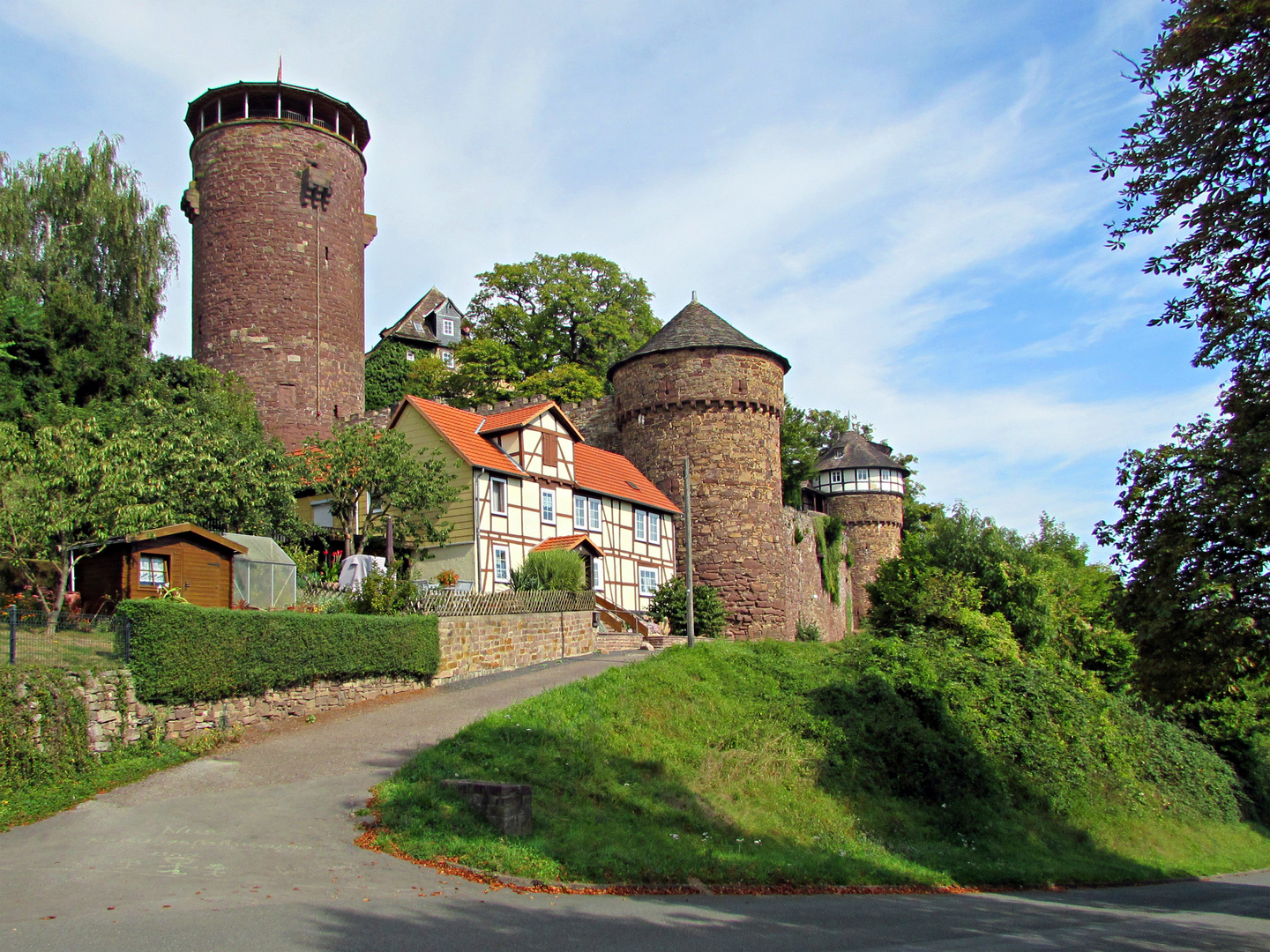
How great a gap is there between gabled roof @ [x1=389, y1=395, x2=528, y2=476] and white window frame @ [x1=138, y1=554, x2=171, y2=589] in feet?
33.2

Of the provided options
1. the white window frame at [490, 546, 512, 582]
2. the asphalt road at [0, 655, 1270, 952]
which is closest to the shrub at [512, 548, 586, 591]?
the white window frame at [490, 546, 512, 582]

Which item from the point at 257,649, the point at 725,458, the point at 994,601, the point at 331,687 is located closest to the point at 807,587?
the point at 725,458

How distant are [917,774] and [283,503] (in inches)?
661

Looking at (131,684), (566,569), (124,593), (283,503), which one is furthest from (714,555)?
(131,684)

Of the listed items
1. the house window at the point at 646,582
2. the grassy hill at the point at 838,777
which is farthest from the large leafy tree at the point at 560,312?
the grassy hill at the point at 838,777

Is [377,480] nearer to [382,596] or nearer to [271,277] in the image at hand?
[382,596]

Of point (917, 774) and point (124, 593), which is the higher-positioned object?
point (124, 593)

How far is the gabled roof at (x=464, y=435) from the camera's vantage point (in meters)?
28.1

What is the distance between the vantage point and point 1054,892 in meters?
14.2

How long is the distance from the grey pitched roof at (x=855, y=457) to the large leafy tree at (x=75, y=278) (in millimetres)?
33886

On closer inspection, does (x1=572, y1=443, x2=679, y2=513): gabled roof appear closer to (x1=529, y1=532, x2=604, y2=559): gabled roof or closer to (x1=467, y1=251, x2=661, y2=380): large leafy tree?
(x1=529, y1=532, x2=604, y2=559): gabled roof

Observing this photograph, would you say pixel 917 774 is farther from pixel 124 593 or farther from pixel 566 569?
pixel 124 593

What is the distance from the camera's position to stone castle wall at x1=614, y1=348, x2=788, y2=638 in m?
35.5

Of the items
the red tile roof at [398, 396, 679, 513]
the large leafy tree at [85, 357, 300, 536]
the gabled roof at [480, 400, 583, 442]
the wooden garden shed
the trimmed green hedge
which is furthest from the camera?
the gabled roof at [480, 400, 583, 442]
